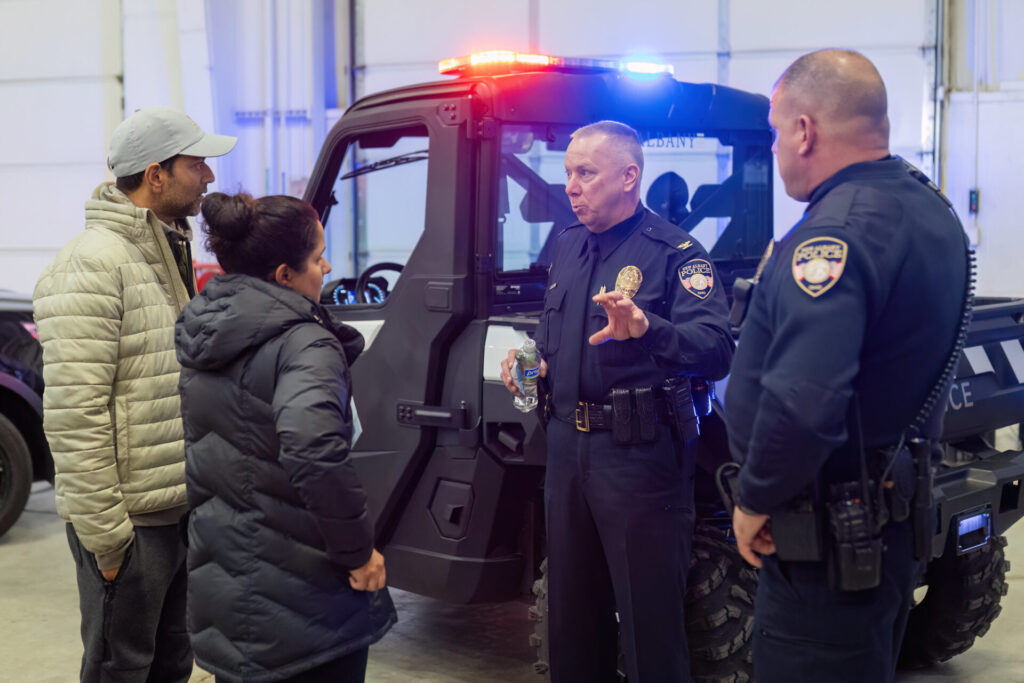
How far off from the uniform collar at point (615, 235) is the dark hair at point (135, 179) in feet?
3.63

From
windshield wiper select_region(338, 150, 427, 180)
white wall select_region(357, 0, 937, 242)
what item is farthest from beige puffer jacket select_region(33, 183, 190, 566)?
white wall select_region(357, 0, 937, 242)

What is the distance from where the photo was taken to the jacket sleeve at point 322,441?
205 cm

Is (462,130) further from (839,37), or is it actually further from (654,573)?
(839,37)

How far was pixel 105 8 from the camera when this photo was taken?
9.70 m

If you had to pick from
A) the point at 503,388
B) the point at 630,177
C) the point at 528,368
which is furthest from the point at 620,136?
the point at 503,388

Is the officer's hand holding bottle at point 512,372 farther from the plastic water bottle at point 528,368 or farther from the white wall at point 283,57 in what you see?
the white wall at point 283,57

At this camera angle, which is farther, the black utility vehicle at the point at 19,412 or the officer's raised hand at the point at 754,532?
the black utility vehicle at the point at 19,412

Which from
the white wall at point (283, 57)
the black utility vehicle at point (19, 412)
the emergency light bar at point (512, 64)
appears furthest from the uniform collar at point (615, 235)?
the white wall at point (283, 57)

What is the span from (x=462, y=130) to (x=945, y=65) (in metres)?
5.67

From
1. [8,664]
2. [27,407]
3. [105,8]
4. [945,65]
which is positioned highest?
[105,8]

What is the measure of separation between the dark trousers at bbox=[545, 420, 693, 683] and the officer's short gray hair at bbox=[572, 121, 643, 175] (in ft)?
2.37

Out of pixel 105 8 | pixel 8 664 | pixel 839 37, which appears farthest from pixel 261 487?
pixel 105 8

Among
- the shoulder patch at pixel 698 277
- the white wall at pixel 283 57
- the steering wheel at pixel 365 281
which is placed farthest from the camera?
the white wall at pixel 283 57

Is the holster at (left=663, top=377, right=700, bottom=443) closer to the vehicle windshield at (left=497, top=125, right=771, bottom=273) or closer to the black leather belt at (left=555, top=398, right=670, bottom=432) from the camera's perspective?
the black leather belt at (left=555, top=398, right=670, bottom=432)
